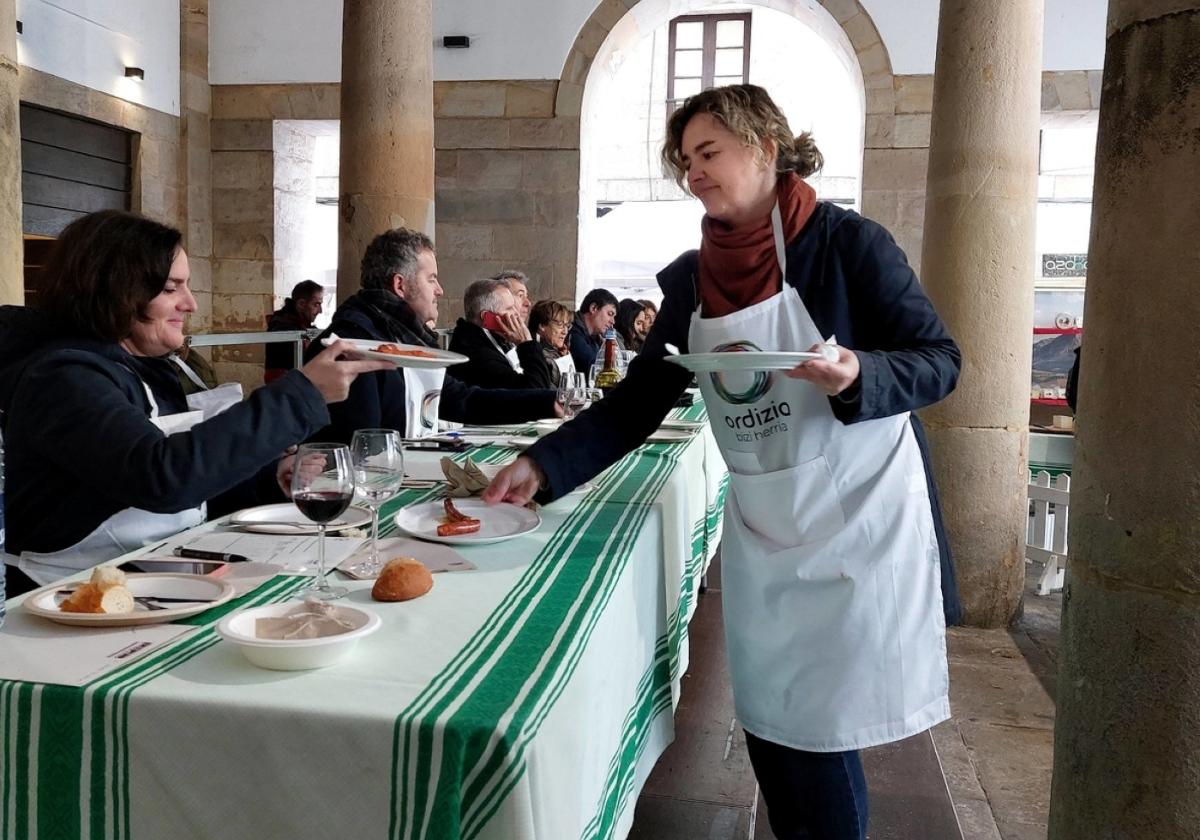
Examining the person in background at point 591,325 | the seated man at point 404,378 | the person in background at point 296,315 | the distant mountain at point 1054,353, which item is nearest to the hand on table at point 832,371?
the seated man at point 404,378

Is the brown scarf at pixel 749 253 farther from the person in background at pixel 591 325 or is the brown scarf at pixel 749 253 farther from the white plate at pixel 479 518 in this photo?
the person in background at pixel 591 325

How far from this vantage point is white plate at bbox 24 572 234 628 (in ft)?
4.69

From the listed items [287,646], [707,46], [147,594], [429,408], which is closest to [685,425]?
[429,408]

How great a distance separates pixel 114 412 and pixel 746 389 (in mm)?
1222

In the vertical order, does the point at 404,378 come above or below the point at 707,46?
below

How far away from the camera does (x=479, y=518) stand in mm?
2139

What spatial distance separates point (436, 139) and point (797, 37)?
11772mm

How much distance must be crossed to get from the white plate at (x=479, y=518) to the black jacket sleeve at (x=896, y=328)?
669 millimetres

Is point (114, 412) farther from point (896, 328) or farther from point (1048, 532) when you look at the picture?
point (1048, 532)

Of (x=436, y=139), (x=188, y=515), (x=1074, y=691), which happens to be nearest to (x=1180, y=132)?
(x=1074, y=691)

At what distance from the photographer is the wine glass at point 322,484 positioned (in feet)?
5.06

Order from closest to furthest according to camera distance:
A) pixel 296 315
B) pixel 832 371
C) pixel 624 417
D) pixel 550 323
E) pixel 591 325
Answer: pixel 832 371 < pixel 624 417 < pixel 550 323 < pixel 591 325 < pixel 296 315

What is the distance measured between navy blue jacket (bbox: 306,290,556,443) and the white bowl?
207cm

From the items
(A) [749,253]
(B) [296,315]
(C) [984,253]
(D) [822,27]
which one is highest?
(D) [822,27]
